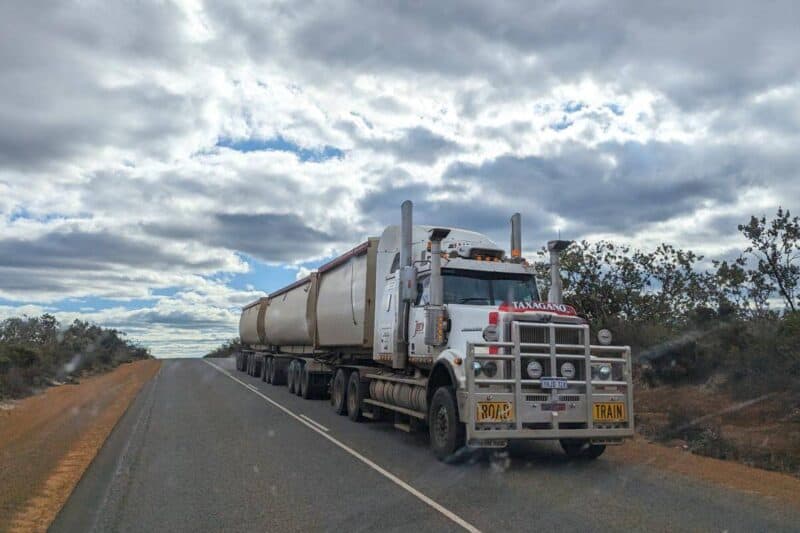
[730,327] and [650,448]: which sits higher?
[730,327]

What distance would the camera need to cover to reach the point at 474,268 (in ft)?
37.6

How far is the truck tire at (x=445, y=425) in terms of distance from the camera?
9570 millimetres

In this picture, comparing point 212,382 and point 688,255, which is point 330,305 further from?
point 688,255

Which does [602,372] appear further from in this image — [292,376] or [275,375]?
[275,375]

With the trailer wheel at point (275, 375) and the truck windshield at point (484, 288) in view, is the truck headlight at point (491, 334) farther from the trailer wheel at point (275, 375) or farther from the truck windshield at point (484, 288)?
the trailer wheel at point (275, 375)

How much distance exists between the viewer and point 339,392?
1661 cm

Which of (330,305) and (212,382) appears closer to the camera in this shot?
(330,305)

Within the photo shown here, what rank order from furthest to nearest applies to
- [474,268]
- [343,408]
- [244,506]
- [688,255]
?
[688,255], [343,408], [474,268], [244,506]

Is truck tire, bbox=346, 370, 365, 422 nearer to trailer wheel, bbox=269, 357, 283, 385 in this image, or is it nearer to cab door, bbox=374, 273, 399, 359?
cab door, bbox=374, 273, 399, 359

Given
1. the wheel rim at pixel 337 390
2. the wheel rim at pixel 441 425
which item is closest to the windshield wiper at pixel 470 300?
the wheel rim at pixel 441 425

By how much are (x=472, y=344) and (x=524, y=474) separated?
187cm

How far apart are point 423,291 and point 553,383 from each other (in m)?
3.22

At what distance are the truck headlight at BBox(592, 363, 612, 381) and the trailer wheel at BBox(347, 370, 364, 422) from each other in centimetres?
633

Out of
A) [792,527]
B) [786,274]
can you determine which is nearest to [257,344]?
[786,274]
